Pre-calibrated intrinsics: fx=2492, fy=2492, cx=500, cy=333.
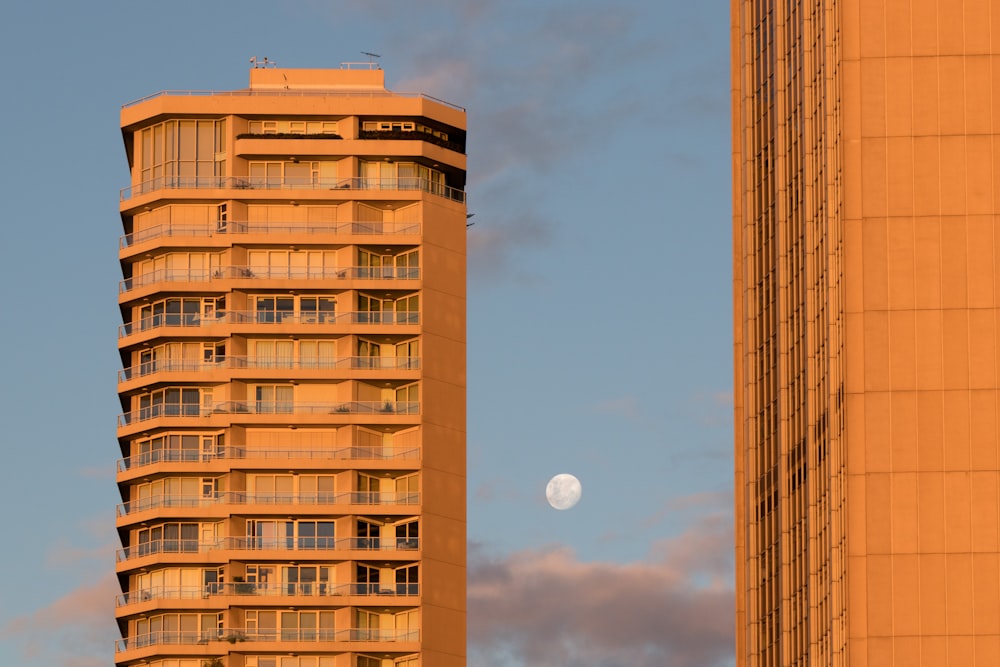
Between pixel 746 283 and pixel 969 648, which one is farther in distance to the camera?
pixel 746 283

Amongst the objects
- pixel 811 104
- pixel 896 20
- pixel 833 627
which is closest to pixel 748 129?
pixel 811 104

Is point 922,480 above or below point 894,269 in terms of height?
below

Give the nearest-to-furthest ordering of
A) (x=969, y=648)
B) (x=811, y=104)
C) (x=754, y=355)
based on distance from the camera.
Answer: (x=969, y=648) → (x=811, y=104) → (x=754, y=355)

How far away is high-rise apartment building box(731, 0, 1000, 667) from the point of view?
128 meters

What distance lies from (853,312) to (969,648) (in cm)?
1861

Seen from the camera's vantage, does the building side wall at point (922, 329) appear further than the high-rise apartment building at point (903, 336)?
No

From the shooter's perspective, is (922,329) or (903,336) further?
(903,336)

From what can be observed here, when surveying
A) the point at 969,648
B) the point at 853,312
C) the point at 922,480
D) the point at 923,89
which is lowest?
the point at 969,648

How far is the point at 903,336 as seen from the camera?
13138 cm

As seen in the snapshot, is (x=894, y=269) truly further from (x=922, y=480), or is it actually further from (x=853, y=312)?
(x=922, y=480)

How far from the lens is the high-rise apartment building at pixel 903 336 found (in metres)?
128

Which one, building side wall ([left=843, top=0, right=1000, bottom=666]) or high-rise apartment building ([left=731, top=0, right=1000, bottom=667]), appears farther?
high-rise apartment building ([left=731, top=0, right=1000, bottom=667])

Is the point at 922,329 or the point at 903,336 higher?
the point at 922,329

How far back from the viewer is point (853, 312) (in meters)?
132
